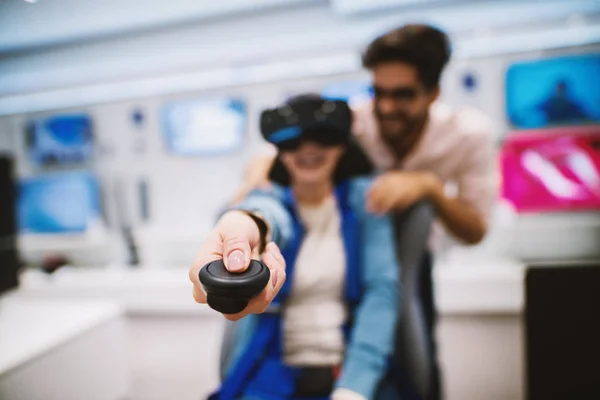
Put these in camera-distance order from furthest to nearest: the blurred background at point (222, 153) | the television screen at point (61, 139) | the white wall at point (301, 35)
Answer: the television screen at point (61, 139) → the white wall at point (301, 35) → the blurred background at point (222, 153)

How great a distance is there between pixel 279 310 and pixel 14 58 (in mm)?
813

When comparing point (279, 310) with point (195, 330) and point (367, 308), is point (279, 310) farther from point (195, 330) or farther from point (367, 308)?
point (195, 330)

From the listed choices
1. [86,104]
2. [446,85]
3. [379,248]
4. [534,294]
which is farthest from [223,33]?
[534,294]

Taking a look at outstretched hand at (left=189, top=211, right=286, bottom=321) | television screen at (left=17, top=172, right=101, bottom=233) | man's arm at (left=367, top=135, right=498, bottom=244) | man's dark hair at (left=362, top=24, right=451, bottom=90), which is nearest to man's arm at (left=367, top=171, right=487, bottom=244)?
man's arm at (left=367, top=135, right=498, bottom=244)

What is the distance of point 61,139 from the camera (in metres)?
2.31

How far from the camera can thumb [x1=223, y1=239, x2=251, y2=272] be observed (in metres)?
0.27

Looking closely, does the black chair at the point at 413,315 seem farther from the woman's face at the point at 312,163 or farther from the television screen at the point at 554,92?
the television screen at the point at 554,92

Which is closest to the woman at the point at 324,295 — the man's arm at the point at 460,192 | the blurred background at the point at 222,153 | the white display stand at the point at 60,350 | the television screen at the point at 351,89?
the man's arm at the point at 460,192

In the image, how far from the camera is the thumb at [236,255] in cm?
27

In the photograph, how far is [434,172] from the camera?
130 cm

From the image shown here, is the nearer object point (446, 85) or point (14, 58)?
point (14, 58)

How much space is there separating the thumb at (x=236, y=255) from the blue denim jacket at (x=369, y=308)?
1.33ft

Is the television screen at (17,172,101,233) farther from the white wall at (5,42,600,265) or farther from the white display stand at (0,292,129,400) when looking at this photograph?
the white display stand at (0,292,129,400)

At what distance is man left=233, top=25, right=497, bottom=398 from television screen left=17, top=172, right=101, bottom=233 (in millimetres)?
1735
